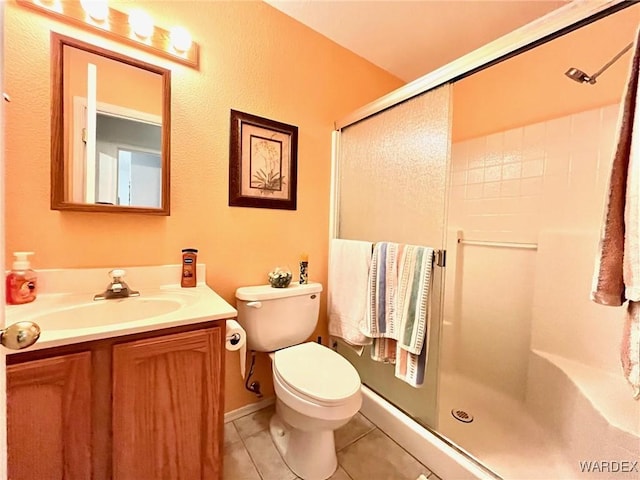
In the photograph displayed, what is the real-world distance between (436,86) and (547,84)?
2.73 ft

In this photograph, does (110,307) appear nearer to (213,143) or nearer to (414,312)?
→ (213,143)

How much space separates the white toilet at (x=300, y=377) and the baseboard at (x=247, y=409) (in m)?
0.12

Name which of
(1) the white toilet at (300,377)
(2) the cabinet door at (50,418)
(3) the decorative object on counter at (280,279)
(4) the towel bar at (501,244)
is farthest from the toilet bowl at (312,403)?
(4) the towel bar at (501,244)

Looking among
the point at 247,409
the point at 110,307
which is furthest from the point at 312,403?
the point at 110,307

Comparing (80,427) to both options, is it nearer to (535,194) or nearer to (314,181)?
(314,181)

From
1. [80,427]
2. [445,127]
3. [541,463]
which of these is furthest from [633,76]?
[80,427]

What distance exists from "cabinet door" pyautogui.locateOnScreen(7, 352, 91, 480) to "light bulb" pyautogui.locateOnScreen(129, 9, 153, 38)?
4.11 ft

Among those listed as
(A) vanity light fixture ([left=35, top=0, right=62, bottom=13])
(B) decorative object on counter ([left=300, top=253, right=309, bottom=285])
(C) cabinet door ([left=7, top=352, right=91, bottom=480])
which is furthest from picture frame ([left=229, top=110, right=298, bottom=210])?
(C) cabinet door ([left=7, top=352, right=91, bottom=480])

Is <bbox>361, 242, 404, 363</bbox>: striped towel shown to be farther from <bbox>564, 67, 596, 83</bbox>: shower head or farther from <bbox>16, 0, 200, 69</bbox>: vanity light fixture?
<bbox>16, 0, 200, 69</bbox>: vanity light fixture

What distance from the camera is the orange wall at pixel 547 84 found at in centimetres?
125

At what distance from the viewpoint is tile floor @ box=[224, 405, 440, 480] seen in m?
1.15

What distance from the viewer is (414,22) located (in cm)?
150

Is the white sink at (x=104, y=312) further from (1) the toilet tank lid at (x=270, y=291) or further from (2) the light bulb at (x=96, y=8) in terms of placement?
(2) the light bulb at (x=96, y=8)

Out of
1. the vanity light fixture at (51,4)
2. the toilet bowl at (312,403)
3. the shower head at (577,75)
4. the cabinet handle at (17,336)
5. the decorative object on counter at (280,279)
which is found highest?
the vanity light fixture at (51,4)
